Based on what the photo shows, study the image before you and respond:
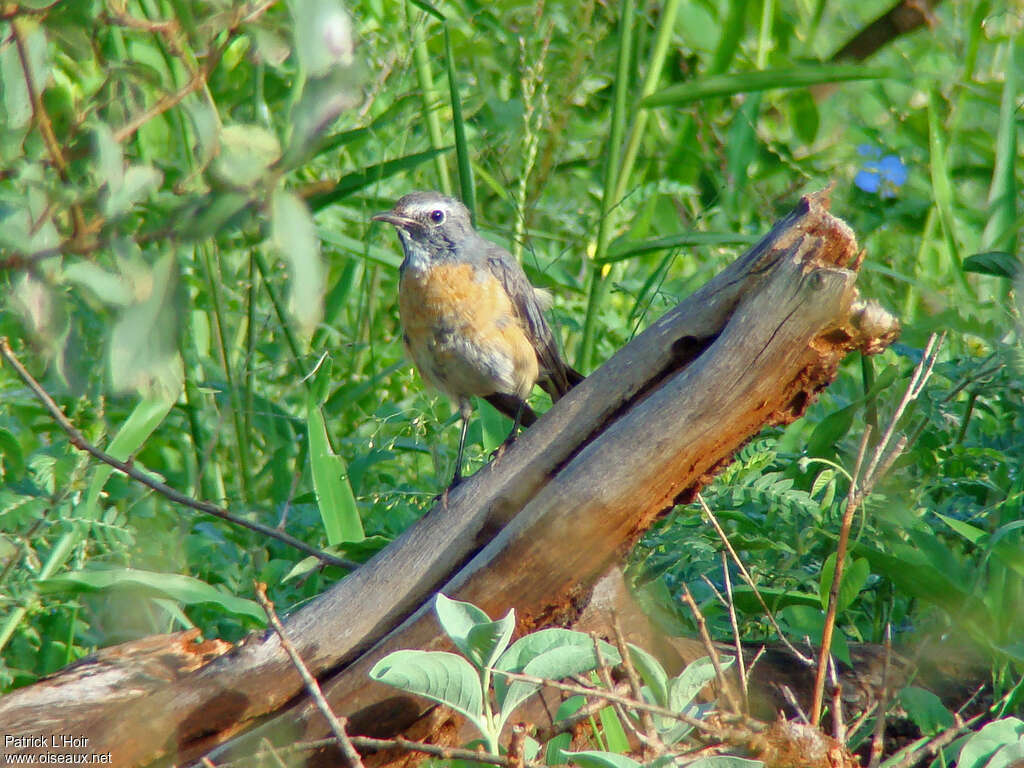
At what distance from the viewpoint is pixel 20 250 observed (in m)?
1.46

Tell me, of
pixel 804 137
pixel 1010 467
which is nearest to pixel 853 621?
pixel 1010 467

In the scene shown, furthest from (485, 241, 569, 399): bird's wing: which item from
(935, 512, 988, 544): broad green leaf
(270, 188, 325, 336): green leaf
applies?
(270, 188, 325, 336): green leaf

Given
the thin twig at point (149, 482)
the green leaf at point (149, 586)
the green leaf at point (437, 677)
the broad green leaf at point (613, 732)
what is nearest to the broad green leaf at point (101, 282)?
the green leaf at point (437, 677)

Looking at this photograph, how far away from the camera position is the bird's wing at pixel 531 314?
14.8 ft

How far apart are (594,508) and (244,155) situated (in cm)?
172

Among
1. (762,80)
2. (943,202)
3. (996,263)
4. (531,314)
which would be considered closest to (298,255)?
(996,263)

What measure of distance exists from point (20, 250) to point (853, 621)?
9.00ft

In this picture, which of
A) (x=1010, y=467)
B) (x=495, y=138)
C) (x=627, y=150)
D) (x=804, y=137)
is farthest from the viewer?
(x=804, y=137)

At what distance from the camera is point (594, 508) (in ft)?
9.42

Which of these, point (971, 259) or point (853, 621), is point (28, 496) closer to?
point (853, 621)

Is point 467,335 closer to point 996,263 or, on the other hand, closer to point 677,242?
point 677,242

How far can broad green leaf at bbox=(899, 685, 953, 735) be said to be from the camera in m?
2.77

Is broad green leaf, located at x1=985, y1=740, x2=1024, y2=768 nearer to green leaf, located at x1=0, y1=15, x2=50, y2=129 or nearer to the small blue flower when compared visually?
green leaf, located at x1=0, y1=15, x2=50, y2=129

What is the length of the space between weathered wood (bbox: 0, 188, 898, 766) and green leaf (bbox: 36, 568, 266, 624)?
0.24 m
